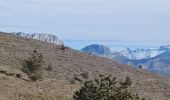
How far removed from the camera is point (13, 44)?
88.7 m

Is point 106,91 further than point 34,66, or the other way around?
point 34,66

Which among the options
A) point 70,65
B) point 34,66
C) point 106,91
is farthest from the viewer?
point 70,65

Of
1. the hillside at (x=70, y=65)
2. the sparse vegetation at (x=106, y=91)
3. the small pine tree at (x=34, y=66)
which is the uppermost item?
the sparse vegetation at (x=106, y=91)

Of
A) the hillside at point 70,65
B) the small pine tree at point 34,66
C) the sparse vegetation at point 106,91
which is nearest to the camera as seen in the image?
the sparse vegetation at point 106,91

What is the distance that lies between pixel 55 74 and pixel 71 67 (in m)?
12.2

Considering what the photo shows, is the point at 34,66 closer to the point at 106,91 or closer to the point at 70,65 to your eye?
the point at 106,91

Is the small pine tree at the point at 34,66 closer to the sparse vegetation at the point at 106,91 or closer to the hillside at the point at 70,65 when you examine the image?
the hillside at the point at 70,65

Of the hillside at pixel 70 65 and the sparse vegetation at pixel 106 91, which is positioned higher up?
the sparse vegetation at pixel 106 91

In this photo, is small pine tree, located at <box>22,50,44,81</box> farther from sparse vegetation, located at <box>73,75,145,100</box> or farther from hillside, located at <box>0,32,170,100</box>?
sparse vegetation, located at <box>73,75,145,100</box>

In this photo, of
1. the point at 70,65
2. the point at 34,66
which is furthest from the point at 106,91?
the point at 70,65

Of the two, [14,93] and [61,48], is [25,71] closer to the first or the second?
[14,93]

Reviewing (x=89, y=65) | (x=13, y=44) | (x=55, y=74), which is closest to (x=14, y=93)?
(x=55, y=74)

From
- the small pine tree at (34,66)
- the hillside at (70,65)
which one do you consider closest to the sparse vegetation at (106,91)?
the small pine tree at (34,66)

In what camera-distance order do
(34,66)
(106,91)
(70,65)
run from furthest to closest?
(70,65)
(34,66)
(106,91)
